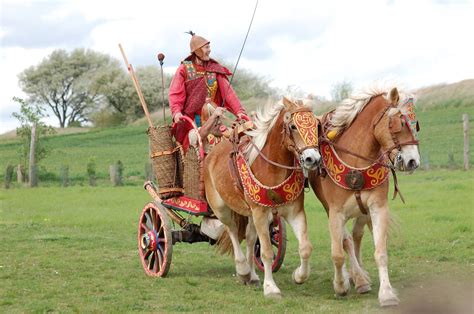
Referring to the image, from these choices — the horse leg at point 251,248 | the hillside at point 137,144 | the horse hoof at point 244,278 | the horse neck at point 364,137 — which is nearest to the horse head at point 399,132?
the horse neck at point 364,137

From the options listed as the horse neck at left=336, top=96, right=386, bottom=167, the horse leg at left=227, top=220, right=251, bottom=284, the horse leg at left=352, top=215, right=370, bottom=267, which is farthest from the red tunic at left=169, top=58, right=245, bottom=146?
the horse neck at left=336, top=96, right=386, bottom=167

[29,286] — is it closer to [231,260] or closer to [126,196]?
[231,260]

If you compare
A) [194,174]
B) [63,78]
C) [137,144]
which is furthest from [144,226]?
[63,78]

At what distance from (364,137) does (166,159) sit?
289 centimetres

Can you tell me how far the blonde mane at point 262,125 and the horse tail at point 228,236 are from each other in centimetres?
119

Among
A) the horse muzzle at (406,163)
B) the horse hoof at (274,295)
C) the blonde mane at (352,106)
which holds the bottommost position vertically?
the horse hoof at (274,295)

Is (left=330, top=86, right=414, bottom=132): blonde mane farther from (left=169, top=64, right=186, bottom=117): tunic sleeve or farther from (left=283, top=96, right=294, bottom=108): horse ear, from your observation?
(left=169, top=64, right=186, bottom=117): tunic sleeve

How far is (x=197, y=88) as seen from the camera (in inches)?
388

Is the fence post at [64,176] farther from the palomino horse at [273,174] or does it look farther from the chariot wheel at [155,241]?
the palomino horse at [273,174]

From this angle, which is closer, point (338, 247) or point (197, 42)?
point (338, 247)

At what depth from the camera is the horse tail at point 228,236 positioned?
9508 mm

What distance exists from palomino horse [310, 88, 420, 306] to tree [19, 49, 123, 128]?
206 feet

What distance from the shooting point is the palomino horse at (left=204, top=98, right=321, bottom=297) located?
7.78m

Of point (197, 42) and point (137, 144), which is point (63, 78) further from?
point (197, 42)
